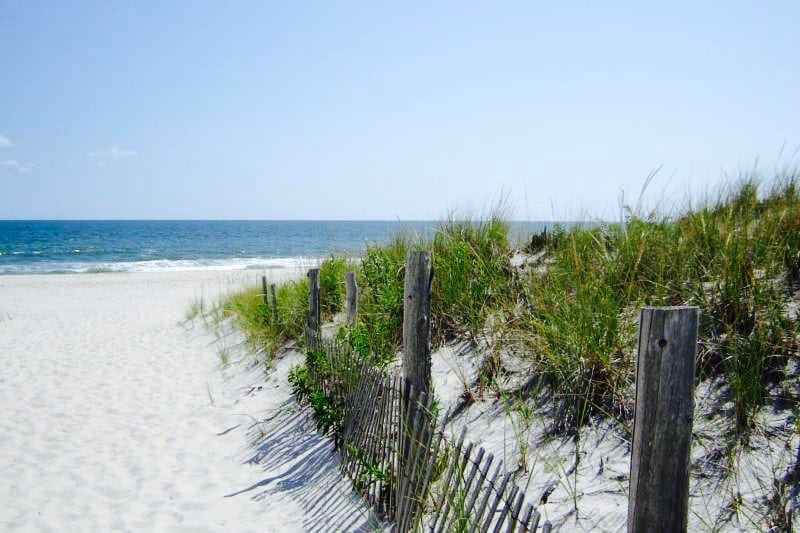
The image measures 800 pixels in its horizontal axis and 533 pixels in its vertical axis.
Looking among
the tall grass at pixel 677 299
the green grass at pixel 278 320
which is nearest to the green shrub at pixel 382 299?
the green grass at pixel 278 320

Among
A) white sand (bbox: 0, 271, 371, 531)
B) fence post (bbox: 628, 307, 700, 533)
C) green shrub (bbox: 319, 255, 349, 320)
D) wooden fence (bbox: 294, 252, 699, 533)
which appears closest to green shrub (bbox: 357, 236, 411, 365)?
wooden fence (bbox: 294, 252, 699, 533)

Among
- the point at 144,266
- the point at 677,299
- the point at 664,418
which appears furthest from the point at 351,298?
the point at 144,266

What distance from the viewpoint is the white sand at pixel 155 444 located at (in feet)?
13.4

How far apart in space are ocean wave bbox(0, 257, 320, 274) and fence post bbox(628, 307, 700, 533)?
24887 millimetres

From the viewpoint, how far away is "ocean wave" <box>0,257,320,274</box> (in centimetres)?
2828

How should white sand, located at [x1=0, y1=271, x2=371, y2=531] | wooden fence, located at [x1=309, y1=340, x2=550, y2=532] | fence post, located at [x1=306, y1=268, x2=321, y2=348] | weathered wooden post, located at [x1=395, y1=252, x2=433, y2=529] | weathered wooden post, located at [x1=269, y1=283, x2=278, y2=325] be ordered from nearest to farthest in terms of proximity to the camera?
wooden fence, located at [x1=309, y1=340, x2=550, y2=532], weathered wooden post, located at [x1=395, y1=252, x2=433, y2=529], white sand, located at [x1=0, y1=271, x2=371, y2=531], fence post, located at [x1=306, y1=268, x2=321, y2=348], weathered wooden post, located at [x1=269, y1=283, x2=278, y2=325]

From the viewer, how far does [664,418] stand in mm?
1604

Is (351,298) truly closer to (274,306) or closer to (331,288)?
(331,288)

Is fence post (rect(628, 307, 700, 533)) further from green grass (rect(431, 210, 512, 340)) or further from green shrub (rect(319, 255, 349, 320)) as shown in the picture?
green shrub (rect(319, 255, 349, 320))

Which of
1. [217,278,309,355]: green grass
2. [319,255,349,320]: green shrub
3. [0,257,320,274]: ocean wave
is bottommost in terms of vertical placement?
[0,257,320,274]: ocean wave

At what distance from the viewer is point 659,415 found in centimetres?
161

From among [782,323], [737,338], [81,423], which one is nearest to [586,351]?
[737,338]

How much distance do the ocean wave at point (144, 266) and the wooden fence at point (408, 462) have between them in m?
21.8

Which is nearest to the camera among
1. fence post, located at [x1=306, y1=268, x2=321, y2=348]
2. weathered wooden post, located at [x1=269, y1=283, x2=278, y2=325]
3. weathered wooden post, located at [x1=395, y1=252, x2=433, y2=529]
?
weathered wooden post, located at [x1=395, y1=252, x2=433, y2=529]
